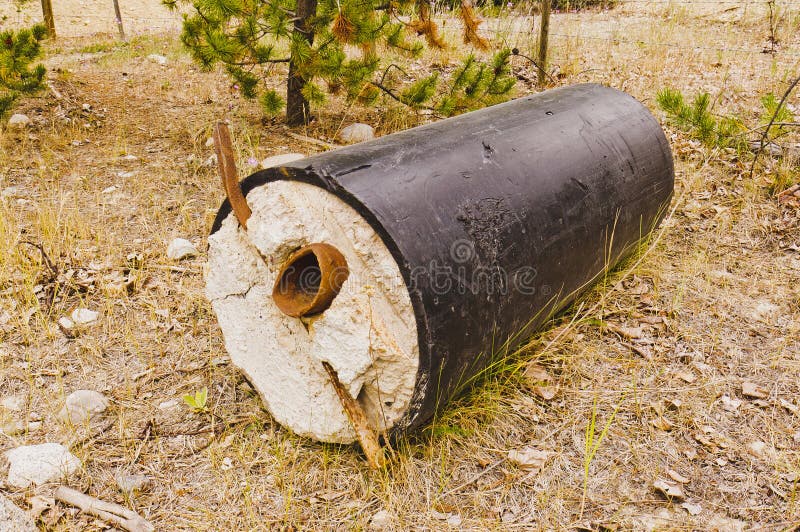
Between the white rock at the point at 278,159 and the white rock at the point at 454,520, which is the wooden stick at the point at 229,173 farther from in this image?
the white rock at the point at 278,159

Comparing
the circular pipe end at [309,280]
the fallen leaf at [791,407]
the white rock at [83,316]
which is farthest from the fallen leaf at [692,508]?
the white rock at [83,316]

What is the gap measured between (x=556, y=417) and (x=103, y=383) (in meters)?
1.82

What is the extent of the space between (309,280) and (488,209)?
657 mm

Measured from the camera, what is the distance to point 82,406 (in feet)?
7.40

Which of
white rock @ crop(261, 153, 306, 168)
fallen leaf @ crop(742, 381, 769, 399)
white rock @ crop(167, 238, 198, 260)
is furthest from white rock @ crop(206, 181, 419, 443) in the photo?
white rock @ crop(261, 153, 306, 168)

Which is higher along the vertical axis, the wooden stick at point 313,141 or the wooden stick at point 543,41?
the wooden stick at point 543,41

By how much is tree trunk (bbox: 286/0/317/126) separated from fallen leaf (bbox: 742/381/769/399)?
3.38m

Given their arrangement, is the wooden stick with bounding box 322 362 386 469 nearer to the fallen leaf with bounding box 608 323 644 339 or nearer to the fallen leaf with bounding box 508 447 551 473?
the fallen leaf with bounding box 508 447 551 473

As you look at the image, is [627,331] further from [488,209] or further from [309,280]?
[309,280]

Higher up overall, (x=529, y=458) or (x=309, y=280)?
(x=309, y=280)

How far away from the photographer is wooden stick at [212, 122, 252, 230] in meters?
1.99

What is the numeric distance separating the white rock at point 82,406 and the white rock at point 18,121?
351 centimetres

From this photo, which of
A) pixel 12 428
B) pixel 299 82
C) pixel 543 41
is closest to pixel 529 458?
pixel 12 428

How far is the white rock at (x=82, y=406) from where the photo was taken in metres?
2.21
